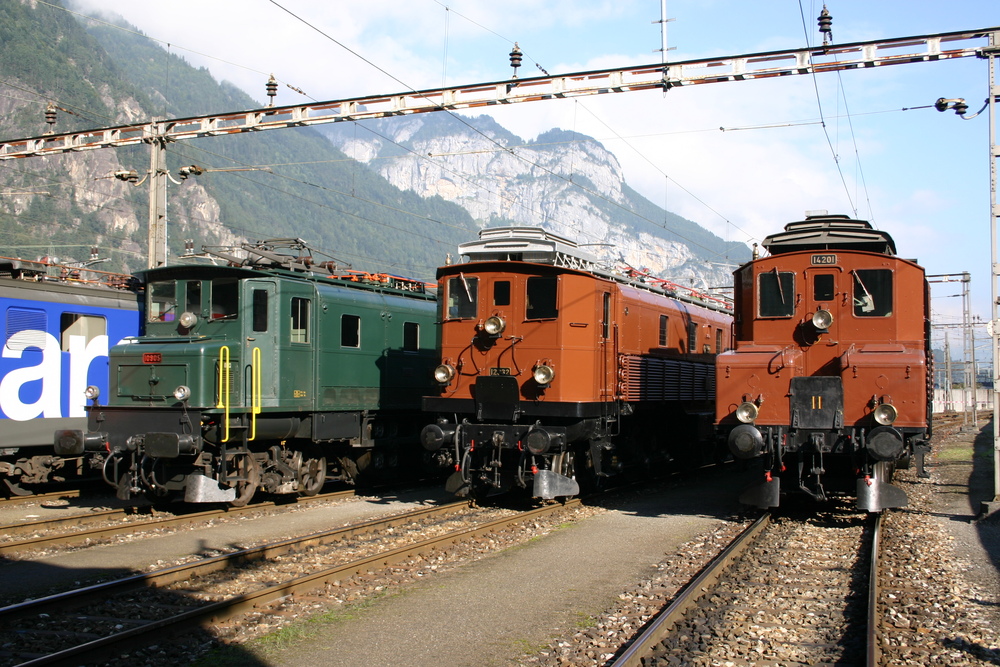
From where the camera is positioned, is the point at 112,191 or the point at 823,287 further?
the point at 112,191

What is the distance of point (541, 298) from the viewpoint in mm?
13242

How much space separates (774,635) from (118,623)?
571 centimetres

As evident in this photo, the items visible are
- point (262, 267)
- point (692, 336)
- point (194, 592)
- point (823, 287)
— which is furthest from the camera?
point (692, 336)

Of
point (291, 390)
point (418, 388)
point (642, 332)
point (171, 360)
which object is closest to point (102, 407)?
point (171, 360)

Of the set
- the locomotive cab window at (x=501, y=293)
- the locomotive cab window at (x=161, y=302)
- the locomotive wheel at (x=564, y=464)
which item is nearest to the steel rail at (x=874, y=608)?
the locomotive wheel at (x=564, y=464)

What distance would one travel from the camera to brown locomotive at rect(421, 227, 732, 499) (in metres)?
12.9

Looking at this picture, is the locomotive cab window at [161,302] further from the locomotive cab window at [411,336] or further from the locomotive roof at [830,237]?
the locomotive roof at [830,237]

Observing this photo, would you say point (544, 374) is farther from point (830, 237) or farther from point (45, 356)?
point (45, 356)

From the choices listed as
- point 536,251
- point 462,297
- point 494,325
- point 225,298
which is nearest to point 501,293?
point 494,325

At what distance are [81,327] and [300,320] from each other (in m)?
4.45

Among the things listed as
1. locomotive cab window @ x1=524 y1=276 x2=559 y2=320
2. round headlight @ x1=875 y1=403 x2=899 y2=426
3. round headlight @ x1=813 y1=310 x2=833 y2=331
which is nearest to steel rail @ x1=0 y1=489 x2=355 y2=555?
locomotive cab window @ x1=524 y1=276 x2=559 y2=320

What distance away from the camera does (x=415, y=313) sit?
56.7ft

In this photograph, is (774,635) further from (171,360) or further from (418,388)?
(418,388)

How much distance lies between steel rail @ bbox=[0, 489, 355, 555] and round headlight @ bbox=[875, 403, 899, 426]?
30.4 feet
